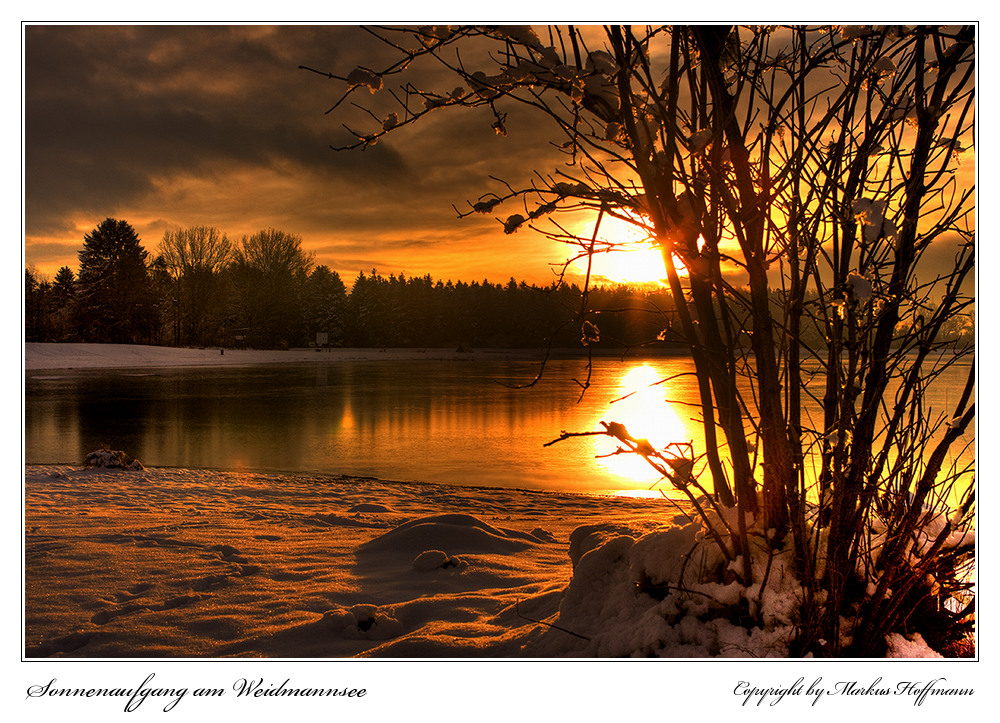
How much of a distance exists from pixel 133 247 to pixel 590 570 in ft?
161

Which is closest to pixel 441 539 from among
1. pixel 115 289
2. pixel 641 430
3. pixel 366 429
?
pixel 366 429

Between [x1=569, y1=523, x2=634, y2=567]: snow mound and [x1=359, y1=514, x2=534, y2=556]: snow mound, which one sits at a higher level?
[x1=569, y1=523, x2=634, y2=567]: snow mound

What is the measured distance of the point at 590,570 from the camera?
8.61 feet

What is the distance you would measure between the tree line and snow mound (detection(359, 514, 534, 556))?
1864 cm

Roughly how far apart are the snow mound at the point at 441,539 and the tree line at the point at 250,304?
18.6 m

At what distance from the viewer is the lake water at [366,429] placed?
8.42 meters

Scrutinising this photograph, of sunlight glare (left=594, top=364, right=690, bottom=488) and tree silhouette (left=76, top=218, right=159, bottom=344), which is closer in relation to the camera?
sunlight glare (left=594, top=364, right=690, bottom=488)

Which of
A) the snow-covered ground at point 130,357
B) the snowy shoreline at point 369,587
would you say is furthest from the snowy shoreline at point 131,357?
the snowy shoreline at point 369,587

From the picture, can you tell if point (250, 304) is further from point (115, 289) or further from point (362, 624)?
point (362, 624)

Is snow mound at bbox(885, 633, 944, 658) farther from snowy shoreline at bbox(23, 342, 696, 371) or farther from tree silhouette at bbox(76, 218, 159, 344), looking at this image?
tree silhouette at bbox(76, 218, 159, 344)

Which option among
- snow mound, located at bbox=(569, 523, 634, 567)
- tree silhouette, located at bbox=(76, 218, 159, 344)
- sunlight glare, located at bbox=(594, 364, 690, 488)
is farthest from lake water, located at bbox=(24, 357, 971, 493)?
tree silhouette, located at bbox=(76, 218, 159, 344)

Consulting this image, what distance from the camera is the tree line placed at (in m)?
40.5
